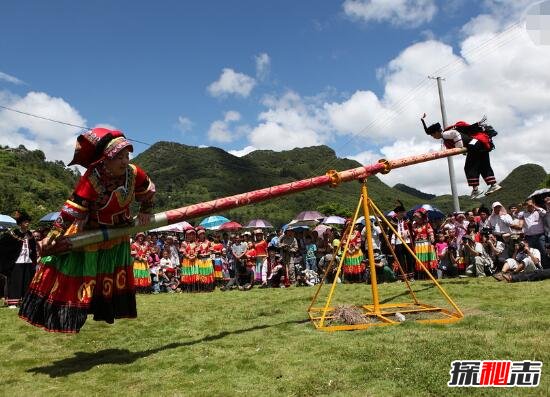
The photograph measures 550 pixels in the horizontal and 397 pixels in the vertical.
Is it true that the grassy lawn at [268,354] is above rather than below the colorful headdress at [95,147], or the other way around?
below

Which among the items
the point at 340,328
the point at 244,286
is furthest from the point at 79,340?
the point at 244,286

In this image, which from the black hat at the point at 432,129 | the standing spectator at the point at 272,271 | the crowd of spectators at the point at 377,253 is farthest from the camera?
the standing spectator at the point at 272,271

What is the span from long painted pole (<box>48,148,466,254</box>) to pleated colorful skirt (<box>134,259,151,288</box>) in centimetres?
930

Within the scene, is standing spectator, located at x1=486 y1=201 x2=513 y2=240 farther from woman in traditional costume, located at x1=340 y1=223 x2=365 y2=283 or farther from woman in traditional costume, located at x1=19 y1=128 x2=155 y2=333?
woman in traditional costume, located at x1=19 y1=128 x2=155 y2=333

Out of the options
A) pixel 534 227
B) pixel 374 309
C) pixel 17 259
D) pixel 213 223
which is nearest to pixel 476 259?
pixel 534 227

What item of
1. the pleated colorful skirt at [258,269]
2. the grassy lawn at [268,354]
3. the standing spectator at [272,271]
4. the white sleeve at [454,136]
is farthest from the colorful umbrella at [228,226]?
the white sleeve at [454,136]

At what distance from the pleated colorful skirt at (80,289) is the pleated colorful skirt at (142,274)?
30.9 ft

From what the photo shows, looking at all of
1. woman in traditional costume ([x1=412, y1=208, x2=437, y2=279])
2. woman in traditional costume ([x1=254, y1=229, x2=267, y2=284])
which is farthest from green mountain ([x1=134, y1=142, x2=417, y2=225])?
woman in traditional costume ([x1=412, y1=208, x2=437, y2=279])

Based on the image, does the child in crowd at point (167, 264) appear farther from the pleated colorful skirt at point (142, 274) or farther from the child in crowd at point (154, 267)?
the pleated colorful skirt at point (142, 274)

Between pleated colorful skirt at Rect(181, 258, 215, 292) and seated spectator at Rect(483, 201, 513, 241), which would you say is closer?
seated spectator at Rect(483, 201, 513, 241)

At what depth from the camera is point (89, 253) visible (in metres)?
5.14

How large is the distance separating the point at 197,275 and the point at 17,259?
5.27m

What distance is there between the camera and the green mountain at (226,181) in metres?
69.5

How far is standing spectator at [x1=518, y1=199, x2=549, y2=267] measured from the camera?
11.2m
